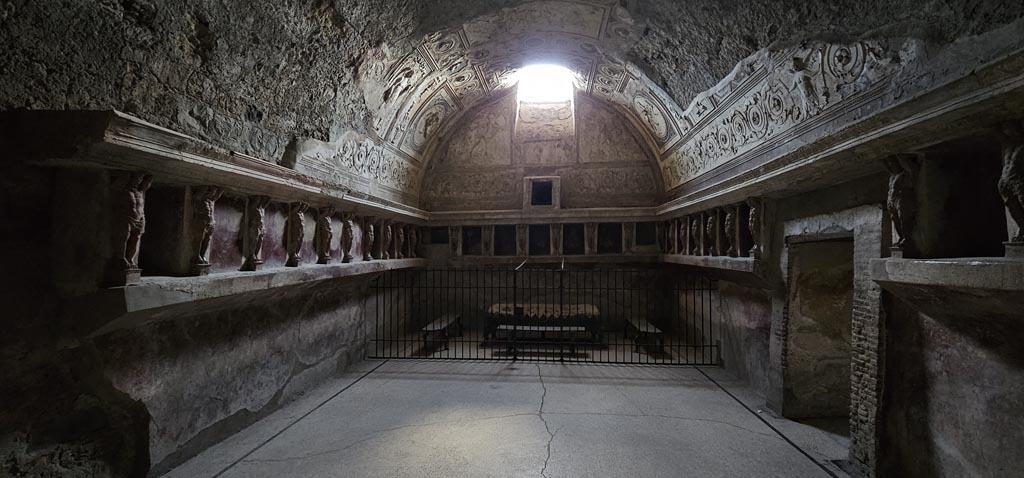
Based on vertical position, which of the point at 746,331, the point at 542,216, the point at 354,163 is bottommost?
the point at 746,331

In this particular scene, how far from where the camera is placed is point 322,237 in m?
5.61

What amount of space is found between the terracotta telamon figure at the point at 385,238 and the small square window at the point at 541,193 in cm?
341

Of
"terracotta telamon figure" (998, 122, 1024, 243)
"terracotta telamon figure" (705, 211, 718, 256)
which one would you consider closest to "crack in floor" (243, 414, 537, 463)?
"terracotta telamon figure" (705, 211, 718, 256)

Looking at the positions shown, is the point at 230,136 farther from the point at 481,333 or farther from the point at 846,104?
the point at 481,333

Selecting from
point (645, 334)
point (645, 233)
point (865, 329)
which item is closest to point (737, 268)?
point (865, 329)

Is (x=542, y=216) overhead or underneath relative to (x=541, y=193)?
underneath

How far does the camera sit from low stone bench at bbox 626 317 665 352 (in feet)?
25.1

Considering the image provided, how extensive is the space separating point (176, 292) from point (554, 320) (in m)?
6.33

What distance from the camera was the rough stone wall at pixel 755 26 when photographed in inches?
99.7

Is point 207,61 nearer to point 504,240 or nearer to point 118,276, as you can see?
point 118,276

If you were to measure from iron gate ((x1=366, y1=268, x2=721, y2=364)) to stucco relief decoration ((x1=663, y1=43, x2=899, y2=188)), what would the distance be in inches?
105

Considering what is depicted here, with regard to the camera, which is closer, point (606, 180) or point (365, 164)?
point (365, 164)

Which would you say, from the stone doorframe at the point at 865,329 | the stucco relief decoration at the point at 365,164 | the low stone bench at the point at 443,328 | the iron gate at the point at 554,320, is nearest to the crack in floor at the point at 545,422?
the iron gate at the point at 554,320

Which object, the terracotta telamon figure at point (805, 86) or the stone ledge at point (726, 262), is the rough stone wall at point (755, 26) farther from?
the stone ledge at point (726, 262)
